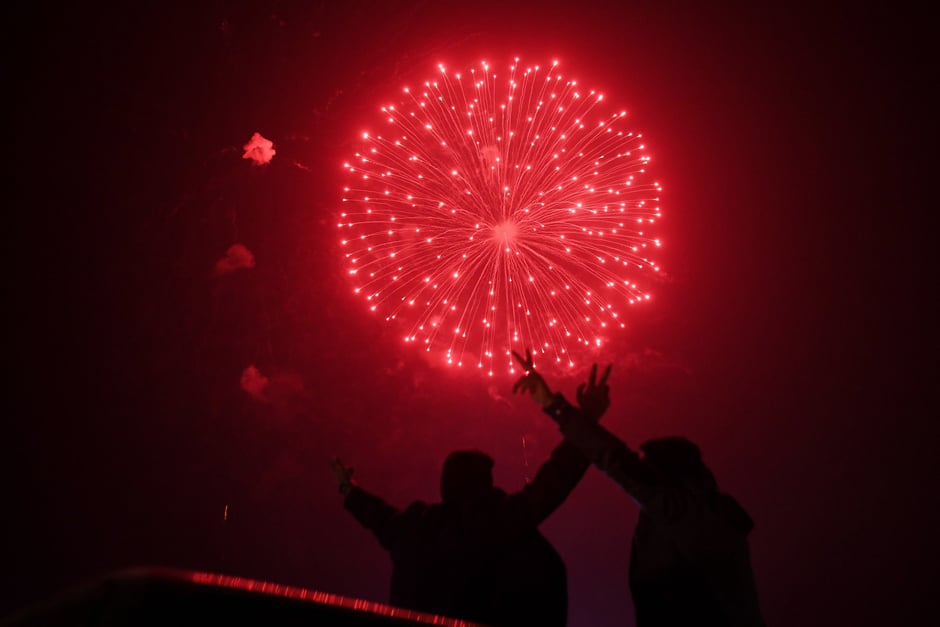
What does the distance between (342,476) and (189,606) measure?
158 inches

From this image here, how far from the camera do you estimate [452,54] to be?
40.9 ft

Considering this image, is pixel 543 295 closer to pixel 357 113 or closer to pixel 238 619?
pixel 357 113

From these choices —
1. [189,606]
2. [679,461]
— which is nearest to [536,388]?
[679,461]

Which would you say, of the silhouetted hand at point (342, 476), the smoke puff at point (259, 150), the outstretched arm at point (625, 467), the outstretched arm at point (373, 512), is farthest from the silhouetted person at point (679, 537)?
the smoke puff at point (259, 150)

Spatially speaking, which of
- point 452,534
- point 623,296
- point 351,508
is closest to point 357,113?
point 623,296

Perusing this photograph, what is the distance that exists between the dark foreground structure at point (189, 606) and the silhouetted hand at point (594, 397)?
302cm

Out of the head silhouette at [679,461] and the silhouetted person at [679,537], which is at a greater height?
the head silhouette at [679,461]

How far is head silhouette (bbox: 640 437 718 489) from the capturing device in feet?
12.1

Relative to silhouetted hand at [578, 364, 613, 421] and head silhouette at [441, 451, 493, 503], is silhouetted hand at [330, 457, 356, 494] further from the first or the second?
silhouetted hand at [578, 364, 613, 421]

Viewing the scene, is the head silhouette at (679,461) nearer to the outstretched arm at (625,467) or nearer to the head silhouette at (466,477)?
the outstretched arm at (625,467)

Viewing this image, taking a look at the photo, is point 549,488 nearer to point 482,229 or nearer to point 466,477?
point 466,477

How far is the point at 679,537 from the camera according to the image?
3344mm

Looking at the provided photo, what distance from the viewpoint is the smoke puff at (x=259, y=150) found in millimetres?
12602

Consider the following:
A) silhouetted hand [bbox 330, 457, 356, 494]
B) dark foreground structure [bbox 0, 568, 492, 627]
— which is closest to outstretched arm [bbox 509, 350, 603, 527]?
silhouetted hand [bbox 330, 457, 356, 494]
